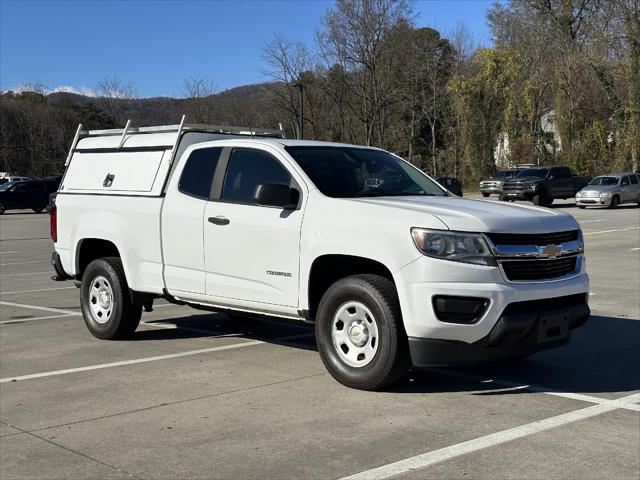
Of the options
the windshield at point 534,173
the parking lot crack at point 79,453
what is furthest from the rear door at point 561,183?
the parking lot crack at point 79,453

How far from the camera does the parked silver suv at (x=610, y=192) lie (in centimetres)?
3522

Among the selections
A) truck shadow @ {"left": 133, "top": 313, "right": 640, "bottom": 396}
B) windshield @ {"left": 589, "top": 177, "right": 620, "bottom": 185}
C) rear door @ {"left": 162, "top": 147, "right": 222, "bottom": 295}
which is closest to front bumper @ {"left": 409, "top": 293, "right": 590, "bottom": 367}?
truck shadow @ {"left": 133, "top": 313, "right": 640, "bottom": 396}

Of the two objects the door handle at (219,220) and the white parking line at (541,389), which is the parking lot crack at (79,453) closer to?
the door handle at (219,220)

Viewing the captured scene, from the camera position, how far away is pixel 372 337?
6039 millimetres

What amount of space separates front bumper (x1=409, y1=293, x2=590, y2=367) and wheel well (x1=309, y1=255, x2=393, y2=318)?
79 centimetres

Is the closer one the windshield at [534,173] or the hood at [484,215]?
the hood at [484,215]

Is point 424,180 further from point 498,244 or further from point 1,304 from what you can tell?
point 1,304

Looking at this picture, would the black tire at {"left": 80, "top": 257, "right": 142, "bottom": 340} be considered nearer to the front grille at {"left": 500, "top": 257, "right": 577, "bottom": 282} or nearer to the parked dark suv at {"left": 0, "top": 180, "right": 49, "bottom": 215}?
the front grille at {"left": 500, "top": 257, "right": 577, "bottom": 282}

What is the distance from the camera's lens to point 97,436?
5.10 metres

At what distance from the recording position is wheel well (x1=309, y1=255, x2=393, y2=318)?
6.27 metres

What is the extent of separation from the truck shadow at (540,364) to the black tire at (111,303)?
36cm

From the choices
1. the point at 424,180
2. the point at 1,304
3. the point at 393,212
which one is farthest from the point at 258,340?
the point at 1,304

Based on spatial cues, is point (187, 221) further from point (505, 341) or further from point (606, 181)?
point (606, 181)

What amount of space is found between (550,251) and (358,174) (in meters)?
1.81
